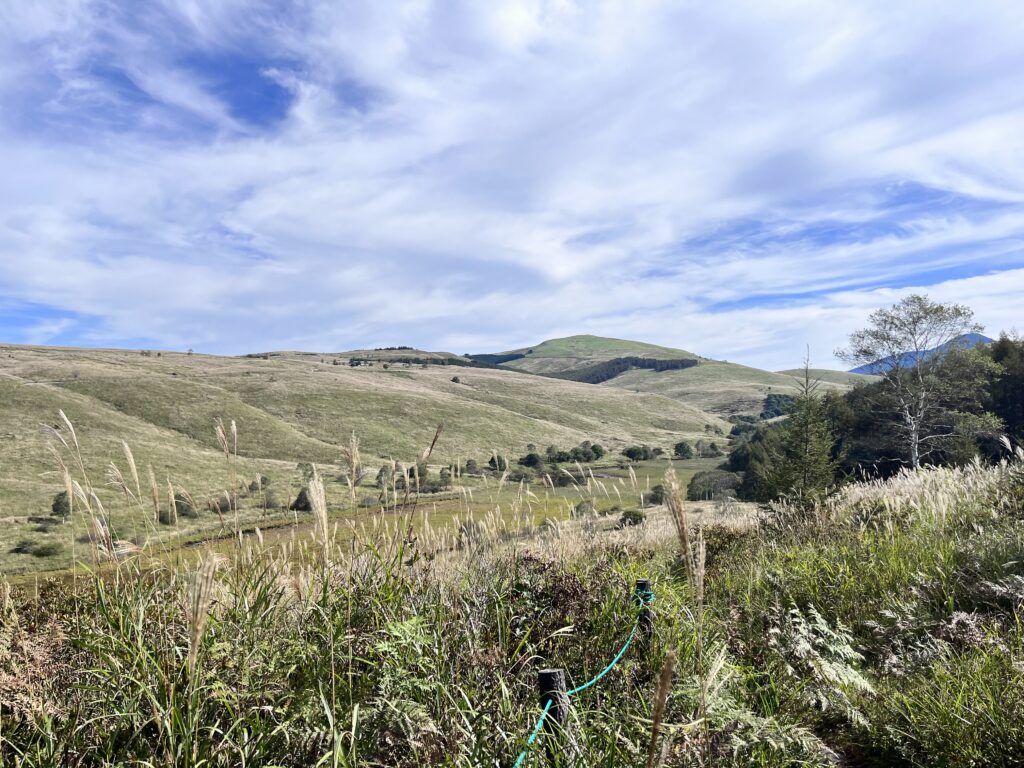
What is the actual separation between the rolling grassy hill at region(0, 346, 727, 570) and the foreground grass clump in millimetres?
23613

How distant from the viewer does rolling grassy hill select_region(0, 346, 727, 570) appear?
4091 cm

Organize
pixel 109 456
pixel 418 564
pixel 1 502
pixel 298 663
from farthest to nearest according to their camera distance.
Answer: pixel 109 456 < pixel 1 502 < pixel 418 564 < pixel 298 663

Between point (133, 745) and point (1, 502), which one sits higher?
point (133, 745)

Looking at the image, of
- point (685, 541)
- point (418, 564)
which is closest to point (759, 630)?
point (418, 564)

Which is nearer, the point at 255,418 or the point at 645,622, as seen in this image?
the point at 645,622

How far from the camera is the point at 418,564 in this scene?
5.05 m

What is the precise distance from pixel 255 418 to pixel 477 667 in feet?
212

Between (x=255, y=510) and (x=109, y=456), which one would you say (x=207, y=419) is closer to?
(x=109, y=456)

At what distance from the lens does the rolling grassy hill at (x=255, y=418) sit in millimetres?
40906

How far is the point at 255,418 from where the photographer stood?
62438 millimetres

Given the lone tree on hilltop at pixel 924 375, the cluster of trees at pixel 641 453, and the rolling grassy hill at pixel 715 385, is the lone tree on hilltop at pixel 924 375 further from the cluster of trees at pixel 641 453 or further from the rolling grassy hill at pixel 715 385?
the rolling grassy hill at pixel 715 385

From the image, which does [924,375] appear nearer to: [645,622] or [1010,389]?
[1010,389]

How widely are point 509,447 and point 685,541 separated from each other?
66037 millimetres

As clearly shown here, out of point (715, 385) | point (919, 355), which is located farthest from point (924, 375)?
point (715, 385)
